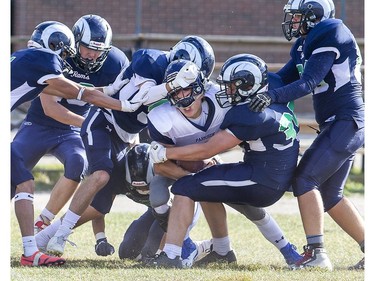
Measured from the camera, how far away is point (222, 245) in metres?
7.20

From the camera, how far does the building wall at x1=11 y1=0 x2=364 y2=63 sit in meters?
17.1

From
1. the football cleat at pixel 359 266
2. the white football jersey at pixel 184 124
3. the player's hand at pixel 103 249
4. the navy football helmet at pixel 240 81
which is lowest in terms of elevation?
the player's hand at pixel 103 249

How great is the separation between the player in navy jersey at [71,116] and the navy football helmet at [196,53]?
2.74 feet

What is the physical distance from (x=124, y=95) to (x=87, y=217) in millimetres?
1090

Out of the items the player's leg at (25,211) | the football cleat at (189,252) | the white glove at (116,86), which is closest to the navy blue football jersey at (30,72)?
the player's leg at (25,211)

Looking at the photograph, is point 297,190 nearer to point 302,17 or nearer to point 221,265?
point 221,265

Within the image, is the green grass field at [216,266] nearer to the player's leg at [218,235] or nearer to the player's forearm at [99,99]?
the player's leg at [218,235]

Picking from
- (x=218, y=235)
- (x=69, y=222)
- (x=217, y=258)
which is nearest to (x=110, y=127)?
(x=69, y=222)

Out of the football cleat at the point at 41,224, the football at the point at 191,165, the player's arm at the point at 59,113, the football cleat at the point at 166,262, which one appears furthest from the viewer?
the player's arm at the point at 59,113

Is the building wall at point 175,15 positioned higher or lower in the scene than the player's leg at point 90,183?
higher

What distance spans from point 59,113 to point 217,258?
6.85 ft

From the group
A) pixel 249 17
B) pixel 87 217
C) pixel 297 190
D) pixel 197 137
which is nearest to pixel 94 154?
pixel 87 217

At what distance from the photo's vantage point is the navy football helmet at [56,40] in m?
7.70

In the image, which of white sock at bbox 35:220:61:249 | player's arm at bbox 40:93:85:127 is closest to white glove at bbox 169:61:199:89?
white sock at bbox 35:220:61:249
